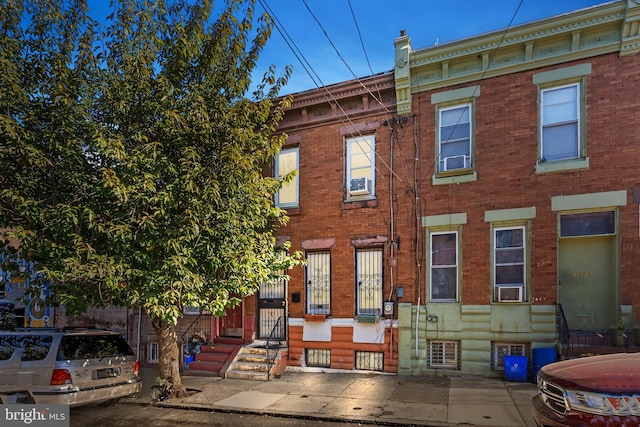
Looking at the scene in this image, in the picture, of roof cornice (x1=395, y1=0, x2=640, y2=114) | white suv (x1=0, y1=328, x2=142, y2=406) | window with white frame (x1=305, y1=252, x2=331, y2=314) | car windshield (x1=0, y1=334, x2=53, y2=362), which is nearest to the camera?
white suv (x1=0, y1=328, x2=142, y2=406)

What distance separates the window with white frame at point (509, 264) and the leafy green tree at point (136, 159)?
522 cm

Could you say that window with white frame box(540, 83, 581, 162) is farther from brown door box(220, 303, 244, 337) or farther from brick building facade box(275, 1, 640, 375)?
brown door box(220, 303, 244, 337)

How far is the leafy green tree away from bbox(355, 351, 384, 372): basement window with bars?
12.9ft

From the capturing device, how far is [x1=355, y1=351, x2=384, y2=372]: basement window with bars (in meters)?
11.2

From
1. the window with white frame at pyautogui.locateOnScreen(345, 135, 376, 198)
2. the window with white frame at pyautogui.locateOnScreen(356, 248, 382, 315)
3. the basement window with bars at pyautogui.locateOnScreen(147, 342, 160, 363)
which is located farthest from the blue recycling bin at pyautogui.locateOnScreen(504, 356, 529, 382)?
the basement window with bars at pyautogui.locateOnScreen(147, 342, 160, 363)

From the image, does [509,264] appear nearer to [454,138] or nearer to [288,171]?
[454,138]

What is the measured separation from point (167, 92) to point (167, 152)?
3.69ft

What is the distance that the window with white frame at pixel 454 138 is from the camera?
35.5 feet

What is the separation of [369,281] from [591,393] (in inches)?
293

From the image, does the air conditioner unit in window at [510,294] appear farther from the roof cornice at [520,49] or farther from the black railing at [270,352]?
the black railing at [270,352]

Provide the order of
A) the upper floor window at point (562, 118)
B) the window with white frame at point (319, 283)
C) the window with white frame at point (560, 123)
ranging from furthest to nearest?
the window with white frame at point (319, 283) → the window with white frame at point (560, 123) → the upper floor window at point (562, 118)

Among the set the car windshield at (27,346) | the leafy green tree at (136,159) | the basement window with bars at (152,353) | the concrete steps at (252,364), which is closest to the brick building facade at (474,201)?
the concrete steps at (252,364)

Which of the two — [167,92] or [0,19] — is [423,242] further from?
[0,19]

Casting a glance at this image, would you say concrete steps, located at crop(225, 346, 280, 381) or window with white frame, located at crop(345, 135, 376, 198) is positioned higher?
window with white frame, located at crop(345, 135, 376, 198)
